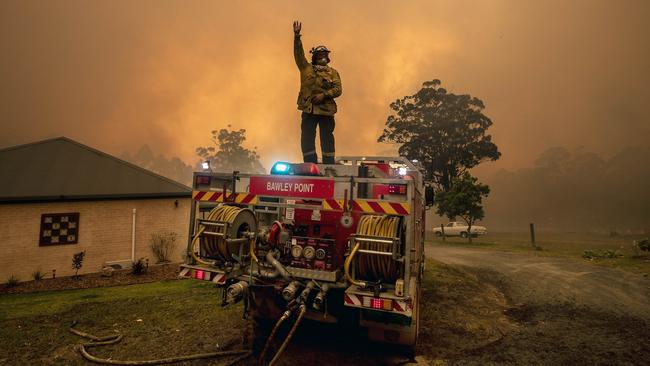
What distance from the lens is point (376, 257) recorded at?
434cm

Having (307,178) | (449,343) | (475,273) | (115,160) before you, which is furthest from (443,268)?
(115,160)

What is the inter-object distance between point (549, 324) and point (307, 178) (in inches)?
241

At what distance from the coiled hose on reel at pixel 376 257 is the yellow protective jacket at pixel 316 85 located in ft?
11.6

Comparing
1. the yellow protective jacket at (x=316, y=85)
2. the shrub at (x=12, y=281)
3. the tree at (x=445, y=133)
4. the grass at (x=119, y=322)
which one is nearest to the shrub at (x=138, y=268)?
the grass at (x=119, y=322)

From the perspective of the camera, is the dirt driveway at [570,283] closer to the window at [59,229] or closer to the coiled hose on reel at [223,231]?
the coiled hose on reel at [223,231]

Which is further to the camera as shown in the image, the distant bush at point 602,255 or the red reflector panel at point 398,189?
the distant bush at point 602,255

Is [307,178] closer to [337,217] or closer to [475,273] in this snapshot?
[337,217]

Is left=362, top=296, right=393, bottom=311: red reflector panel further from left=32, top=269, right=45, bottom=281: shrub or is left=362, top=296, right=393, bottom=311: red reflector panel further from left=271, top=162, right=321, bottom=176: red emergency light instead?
left=32, top=269, right=45, bottom=281: shrub

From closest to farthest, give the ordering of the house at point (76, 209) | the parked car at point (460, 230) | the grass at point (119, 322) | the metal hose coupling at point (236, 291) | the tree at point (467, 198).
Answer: the metal hose coupling at point (236, 291)
the grass at point (119, 322)
the house at point (76, 209)
the tree at point (467, 198)
the parked car at point (460, 230)

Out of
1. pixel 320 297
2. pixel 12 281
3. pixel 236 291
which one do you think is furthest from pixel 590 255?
pixel 12 281

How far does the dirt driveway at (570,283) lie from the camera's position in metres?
8.85

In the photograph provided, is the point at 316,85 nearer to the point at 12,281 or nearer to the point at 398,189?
the point at 398,189

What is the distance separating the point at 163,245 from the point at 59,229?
3470 millimetres

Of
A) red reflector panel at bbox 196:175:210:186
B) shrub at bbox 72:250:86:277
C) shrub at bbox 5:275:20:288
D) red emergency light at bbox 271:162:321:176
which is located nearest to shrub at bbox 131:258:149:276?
shrub at bbox 72:250:86:277
